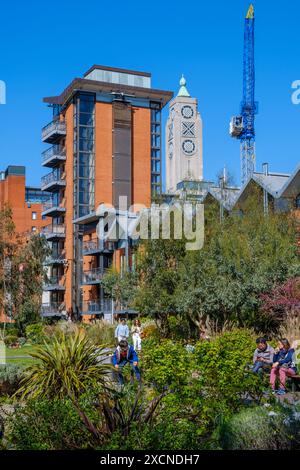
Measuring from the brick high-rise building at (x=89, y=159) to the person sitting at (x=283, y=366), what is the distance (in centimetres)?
4548

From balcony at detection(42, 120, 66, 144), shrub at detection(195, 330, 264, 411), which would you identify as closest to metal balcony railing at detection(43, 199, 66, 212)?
balcony at detection(42, 120, 66, 144)

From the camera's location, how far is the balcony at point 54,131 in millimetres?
67500

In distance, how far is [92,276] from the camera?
58.8 meters

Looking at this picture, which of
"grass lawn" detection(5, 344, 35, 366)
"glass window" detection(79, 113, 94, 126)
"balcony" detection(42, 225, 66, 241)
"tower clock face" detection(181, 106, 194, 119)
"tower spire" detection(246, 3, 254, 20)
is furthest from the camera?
"tower clock face" detection(181, 106, 194, 119)

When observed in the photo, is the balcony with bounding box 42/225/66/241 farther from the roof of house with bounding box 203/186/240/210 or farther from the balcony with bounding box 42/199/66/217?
the roof of house with bounding box 203/186/240/210

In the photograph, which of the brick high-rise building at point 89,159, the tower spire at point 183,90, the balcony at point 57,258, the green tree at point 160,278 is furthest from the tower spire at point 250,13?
the green tree at point 160,278

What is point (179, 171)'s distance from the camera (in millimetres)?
184875

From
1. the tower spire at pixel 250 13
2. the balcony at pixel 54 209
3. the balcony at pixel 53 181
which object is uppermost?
the tower spire at pixel 250 13

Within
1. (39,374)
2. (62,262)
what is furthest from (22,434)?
(62,262)

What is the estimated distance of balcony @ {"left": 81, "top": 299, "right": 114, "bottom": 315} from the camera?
56.4 m

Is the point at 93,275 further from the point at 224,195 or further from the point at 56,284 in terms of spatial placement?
the point at 224,195

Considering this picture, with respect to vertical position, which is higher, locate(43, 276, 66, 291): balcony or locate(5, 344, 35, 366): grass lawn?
locate(43, 276, 66, 291): balcony

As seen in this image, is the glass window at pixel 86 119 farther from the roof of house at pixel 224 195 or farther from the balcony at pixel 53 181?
the roof of house at pixel 224 195

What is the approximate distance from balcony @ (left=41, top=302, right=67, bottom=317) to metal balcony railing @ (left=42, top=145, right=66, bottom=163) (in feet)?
45.8
